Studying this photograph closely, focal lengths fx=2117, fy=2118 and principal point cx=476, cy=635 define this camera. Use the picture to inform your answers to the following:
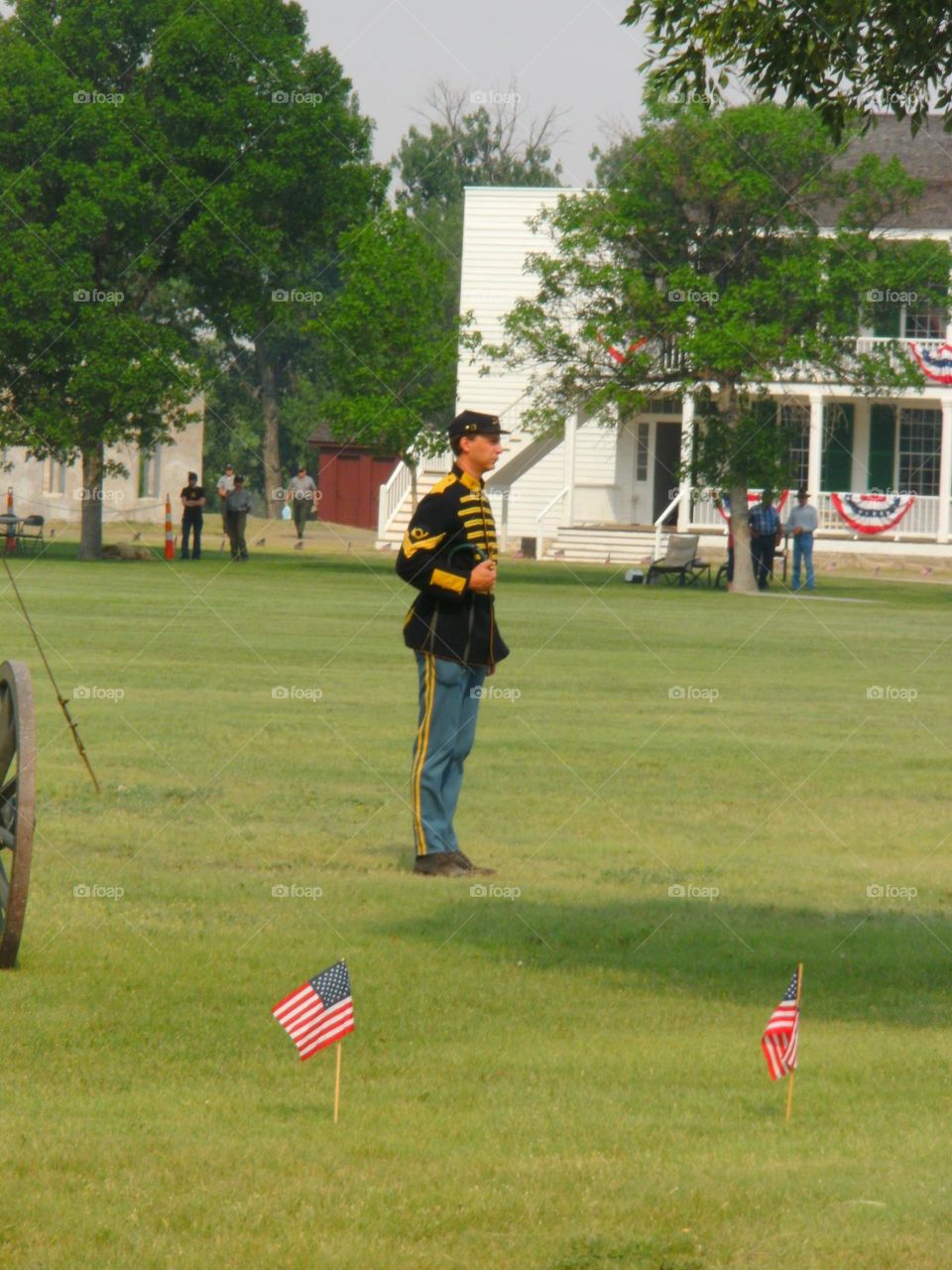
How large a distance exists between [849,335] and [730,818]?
2964cm

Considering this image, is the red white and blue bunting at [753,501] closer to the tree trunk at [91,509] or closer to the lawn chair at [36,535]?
the tree trunk at [91,509]

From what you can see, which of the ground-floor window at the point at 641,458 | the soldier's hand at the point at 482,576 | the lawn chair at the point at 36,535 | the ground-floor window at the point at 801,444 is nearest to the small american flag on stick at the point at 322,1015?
the soldier's hand at the point at 482,576

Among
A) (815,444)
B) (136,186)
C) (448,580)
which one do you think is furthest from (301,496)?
(448,580)

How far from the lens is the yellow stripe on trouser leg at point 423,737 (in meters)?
9.81

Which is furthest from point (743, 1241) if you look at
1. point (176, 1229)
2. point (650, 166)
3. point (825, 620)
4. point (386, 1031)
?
point (650, 166)

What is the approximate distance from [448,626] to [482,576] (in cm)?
37

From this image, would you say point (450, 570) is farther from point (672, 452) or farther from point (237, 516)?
point (672, 452)

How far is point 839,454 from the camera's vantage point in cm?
5284

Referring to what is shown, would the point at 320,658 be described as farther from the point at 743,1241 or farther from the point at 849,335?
the point at 849,335

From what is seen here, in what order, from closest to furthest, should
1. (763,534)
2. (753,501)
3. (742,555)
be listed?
(742,555), (763,534), (753,501)

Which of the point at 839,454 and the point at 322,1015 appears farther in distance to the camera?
the point at 839,454

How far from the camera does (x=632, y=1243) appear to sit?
473cm

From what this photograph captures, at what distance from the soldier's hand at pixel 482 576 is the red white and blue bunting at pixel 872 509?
137 ft

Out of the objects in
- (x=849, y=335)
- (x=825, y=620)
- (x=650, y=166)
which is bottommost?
(x=825, y=620)
